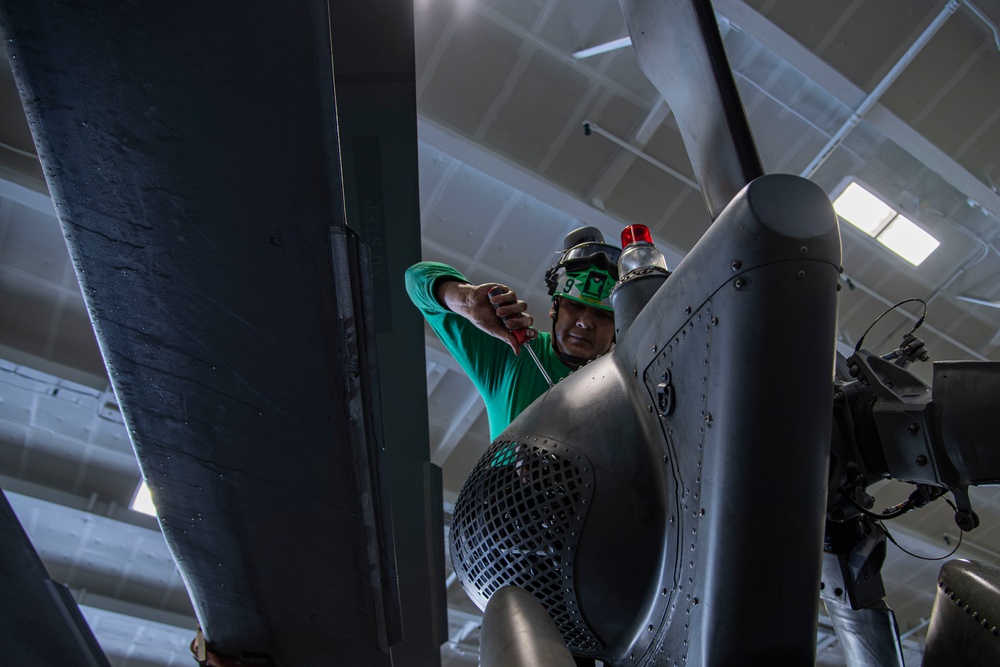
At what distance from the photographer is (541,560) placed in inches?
51.7

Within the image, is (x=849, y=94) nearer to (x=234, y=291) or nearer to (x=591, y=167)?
(x=591, y=167)

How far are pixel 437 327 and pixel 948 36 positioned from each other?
5.19 meters

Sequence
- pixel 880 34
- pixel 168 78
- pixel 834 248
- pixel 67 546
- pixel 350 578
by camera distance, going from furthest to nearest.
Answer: pixel 67 546, pixel 880 34, pixel 350 578, pixel 168 78, pixel 834 248

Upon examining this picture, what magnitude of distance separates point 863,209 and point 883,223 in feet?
0.76

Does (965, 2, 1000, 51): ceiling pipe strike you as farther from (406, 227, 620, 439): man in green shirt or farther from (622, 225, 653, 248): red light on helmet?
(622, 225, 653, 248): red light on helmet

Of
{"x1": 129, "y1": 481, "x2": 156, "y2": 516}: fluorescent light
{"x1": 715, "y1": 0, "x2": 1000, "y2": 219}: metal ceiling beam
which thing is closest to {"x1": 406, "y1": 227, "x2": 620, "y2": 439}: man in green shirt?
{"x1": 715, "y1": 0, "x2": 1000, "y2": 219}: metal ceiling beam

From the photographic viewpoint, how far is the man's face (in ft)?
7.71

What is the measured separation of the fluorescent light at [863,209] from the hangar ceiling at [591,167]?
0.09m

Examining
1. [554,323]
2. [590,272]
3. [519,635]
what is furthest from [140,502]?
[519,635]

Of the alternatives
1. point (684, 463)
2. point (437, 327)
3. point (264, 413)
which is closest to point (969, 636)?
point (684, 463)

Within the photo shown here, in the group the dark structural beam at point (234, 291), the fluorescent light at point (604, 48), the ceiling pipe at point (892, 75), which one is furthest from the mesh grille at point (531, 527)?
the ceiling pipe at point (892, 75)

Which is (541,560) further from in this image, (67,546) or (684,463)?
(67,546)

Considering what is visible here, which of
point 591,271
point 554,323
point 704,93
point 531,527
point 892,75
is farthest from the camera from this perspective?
point 892,75

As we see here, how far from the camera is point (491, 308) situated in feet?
6.70
